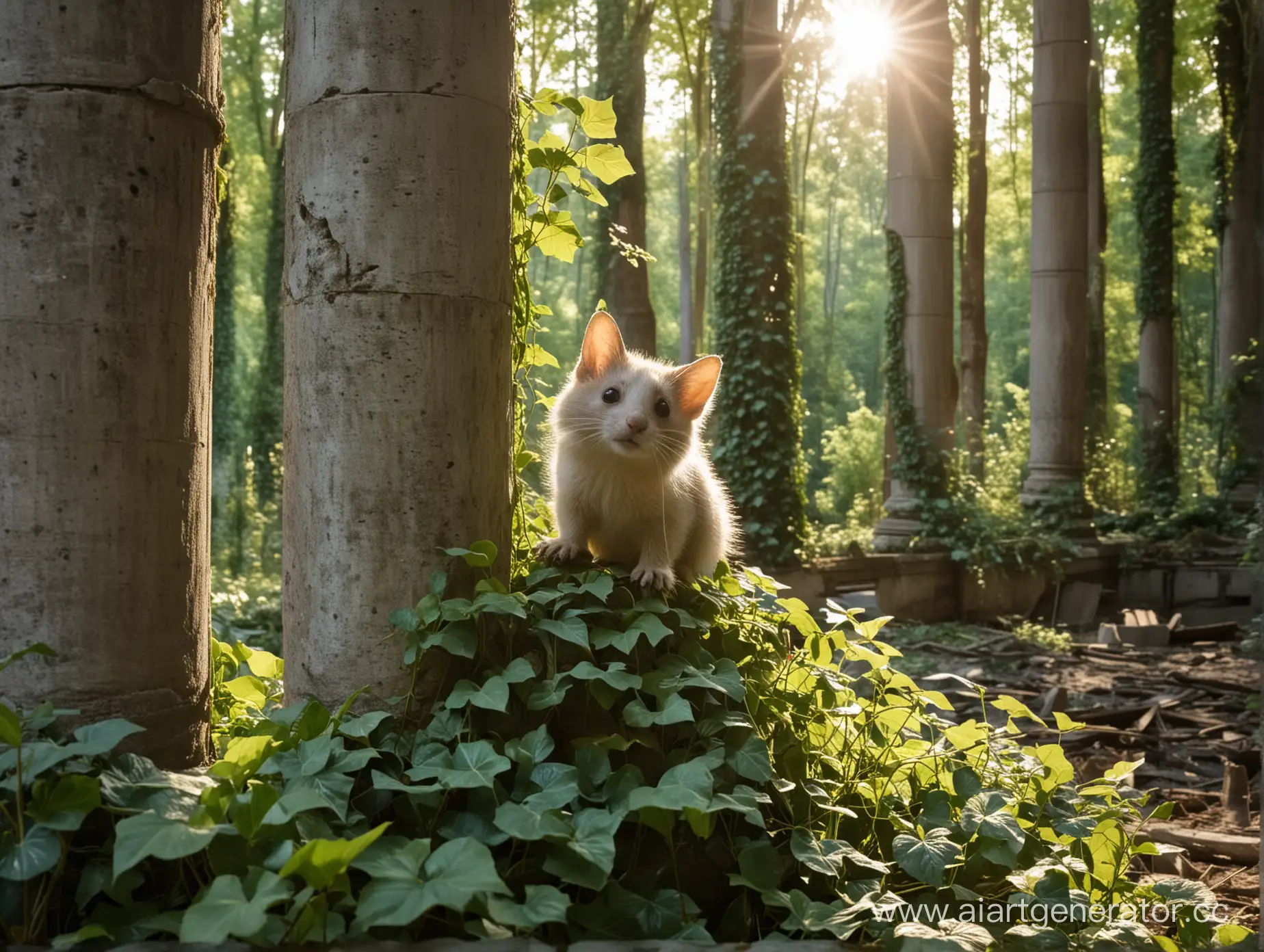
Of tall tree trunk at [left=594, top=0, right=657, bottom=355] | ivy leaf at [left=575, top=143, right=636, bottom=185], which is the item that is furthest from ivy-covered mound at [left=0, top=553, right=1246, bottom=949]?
tall tree trunk at [left=594, top=0, right=657, bottom=355]

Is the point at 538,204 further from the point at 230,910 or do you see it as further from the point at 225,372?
the point at 225,372

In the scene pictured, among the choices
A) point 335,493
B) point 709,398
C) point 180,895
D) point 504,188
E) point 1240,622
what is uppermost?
point 504,188

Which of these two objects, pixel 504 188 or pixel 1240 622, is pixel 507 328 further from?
pixel 1240 622

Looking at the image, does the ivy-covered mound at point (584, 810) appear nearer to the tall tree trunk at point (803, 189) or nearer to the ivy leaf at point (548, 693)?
the ivy leaf at point (548, 693)

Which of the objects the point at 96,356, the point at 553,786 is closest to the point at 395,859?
the point at 553,786

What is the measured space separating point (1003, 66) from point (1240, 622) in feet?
80.1

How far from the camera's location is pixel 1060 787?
4.15m

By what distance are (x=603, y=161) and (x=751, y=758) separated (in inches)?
97.0

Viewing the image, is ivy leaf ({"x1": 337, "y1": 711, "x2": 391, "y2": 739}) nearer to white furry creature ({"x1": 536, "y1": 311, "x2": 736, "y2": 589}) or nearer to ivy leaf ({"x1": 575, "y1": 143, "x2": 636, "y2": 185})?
white furry creature ({"x1": 536, "y1": 311, "x2": 736, "y2": 589})

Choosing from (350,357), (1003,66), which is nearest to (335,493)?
(350,357)

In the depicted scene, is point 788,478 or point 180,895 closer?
point 180,895

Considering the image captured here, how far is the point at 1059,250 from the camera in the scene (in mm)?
18969

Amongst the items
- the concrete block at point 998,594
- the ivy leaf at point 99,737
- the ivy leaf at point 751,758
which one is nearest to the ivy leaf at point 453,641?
the ivy leaf at point 99,737

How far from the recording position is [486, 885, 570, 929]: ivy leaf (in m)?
2.45
